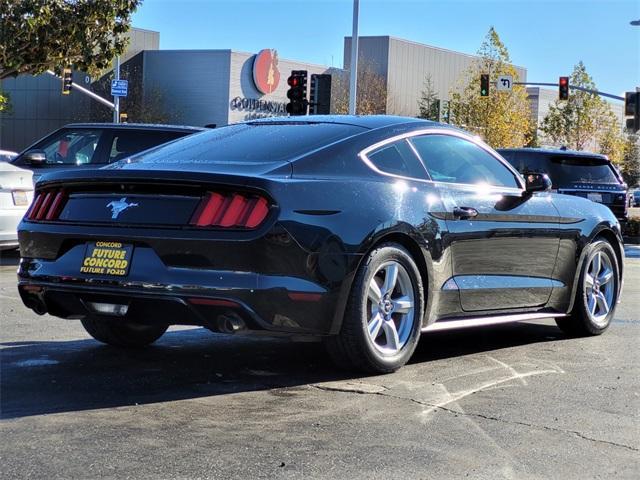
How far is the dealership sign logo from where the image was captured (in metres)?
55.9

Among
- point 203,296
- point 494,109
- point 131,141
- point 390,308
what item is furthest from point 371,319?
point 494,109

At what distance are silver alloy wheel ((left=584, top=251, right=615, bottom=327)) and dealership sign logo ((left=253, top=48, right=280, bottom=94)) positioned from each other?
4961cm

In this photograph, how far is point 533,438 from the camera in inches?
172

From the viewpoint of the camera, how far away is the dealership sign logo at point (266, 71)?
2202 inches

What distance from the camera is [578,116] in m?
63.9

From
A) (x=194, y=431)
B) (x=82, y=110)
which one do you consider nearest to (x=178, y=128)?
(x=194, y=431)

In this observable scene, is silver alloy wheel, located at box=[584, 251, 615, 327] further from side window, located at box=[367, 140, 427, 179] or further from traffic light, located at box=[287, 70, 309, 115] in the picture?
traffic light, located at box=[287, 70, 309, 115]

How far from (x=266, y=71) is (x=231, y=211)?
52.2 metres

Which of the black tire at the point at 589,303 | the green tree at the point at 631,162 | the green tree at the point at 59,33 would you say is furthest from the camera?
the green tree at the point at 631,162

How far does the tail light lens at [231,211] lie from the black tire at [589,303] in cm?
317

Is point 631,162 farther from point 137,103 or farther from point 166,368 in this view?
point 166,368

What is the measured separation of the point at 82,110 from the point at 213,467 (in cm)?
5785

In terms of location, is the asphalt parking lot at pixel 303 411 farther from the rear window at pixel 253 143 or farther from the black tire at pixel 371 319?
the rear window at pixel 253 143

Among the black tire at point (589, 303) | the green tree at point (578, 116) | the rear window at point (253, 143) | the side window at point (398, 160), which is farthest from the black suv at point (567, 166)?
the green tree at point (578, 116)
